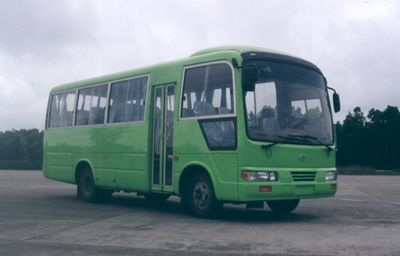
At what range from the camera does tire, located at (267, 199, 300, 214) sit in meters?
12.5

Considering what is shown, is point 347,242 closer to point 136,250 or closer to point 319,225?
point 319,225

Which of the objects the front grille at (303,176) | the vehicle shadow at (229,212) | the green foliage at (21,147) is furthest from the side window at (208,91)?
the green foliage at (21,147)

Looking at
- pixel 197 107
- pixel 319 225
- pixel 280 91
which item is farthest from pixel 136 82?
pixel 319 225

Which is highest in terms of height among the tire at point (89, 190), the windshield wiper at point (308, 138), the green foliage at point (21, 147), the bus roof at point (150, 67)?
the green foliage at point (21, 147)

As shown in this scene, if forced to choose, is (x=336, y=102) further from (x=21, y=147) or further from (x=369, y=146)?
(x=21, y=147)

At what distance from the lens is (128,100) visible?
543 inches

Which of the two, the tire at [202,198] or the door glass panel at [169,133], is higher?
the door glass panel at [169,133]

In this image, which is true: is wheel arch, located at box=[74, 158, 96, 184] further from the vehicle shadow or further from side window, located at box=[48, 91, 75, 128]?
side window, located at box=[48, 91, 75, 128]

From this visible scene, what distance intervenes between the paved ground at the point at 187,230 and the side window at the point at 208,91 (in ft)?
6.78

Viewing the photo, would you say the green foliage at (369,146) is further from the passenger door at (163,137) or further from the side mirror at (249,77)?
the side mirror at (249,77)

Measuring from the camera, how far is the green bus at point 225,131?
34.5 ft

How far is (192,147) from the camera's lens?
11.4m

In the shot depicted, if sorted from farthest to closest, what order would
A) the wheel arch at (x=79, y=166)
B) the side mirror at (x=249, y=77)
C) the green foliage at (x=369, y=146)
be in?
the green foliage at (x=369, y=146)
the wheel arch at (x=79, y=166)
the side mirror at (x=249, y=77)

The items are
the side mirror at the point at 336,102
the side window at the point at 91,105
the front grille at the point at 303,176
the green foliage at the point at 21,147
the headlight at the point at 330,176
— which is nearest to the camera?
the front grille at the point at 303,176
